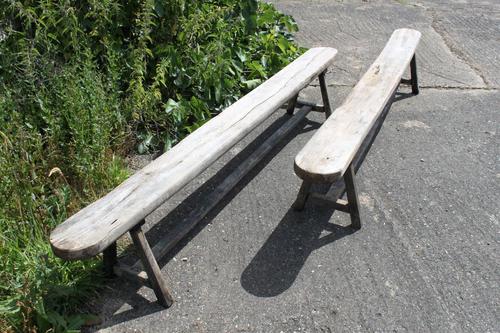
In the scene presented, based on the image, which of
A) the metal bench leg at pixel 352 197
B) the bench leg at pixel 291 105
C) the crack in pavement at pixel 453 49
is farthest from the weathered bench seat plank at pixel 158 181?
the crack in pavement at pixel 453 49

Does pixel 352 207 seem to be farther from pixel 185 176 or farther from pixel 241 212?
pixel 185 176

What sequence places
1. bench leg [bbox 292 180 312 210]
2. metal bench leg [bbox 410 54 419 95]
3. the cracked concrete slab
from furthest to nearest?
the cracked concrete slab
metal bench leg [bbox 410 54 419 95]
bench leg [bbox 292 180 312 210]

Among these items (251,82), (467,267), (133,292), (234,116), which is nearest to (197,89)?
(251,82)

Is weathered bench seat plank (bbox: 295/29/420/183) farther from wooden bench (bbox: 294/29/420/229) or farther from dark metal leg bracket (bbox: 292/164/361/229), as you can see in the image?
dark metal leg bracket (bbox: 292/164/361/229)

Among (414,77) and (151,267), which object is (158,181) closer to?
(151,267)

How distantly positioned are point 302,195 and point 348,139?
0.55 metres

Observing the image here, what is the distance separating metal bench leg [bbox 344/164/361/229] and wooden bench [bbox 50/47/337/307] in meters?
0.67

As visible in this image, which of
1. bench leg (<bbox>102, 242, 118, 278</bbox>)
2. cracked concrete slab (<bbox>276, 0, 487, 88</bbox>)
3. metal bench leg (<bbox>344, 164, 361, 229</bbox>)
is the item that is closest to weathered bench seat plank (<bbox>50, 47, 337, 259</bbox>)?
bench leg (<bbox>102, 242, 118, 278</bbox>)

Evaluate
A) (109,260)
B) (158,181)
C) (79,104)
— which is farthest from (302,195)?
(79,104)

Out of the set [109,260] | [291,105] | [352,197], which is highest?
[109,260]

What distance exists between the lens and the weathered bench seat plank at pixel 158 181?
2182 mm

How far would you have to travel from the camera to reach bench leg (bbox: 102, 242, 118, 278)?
8.89ft

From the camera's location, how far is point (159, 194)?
97.7 inches

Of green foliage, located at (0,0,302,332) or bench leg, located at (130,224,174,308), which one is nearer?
bench leg, located at (130,224,174,308)
